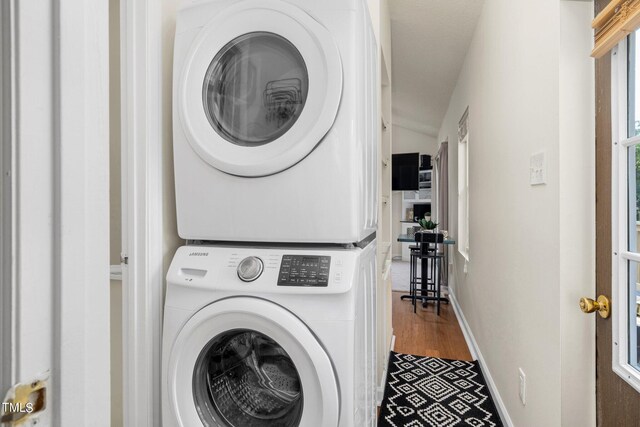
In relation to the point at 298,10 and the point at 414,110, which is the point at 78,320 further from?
the point at 414,110

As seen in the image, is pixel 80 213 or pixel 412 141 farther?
pixel 412 141

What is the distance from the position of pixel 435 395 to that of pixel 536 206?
1442 mm

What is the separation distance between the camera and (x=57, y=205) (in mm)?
363

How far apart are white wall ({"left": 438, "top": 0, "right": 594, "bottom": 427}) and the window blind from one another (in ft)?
0.42

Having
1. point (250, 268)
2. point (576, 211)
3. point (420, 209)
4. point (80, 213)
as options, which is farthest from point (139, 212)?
point (420, 209)

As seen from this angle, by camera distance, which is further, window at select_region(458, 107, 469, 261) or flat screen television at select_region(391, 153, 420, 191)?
flat screen television at select_region(391, 153, 420, 191)

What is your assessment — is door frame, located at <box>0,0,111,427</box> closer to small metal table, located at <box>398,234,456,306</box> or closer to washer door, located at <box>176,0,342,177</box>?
washer door, located at <box>176,0,342,177</box>

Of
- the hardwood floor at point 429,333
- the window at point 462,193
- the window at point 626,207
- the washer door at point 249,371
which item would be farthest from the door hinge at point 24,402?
the window at point 462,193

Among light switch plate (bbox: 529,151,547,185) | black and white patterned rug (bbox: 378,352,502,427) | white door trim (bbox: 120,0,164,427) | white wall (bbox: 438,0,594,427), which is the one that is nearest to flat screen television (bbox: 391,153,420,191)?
white wall (bbox: 438,0,594,427)

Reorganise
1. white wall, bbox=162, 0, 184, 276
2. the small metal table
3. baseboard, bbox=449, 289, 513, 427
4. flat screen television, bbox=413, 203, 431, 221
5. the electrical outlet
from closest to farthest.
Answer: white wall, bbox=162, 0, 184, 276 → the electrical outlet → baseboard, bbox=449, 289, 513, 427 → the small metal table → flat screen television, bbox=413, 203, 431, 221

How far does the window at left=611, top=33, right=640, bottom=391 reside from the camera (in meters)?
0.90

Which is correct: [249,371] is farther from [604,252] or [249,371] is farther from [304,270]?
[604,252]

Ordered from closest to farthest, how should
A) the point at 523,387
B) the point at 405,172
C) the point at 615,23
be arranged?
the point at 615,23 → the point at 523,387 → the point at 405,172

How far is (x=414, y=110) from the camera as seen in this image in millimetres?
5570
